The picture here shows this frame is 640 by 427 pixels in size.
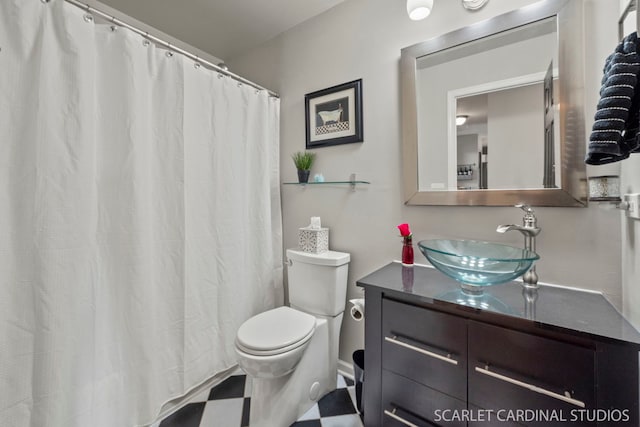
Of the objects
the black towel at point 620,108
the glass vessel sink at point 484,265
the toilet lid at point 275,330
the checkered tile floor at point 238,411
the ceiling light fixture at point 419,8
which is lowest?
the checkered tile floor at point 238,411

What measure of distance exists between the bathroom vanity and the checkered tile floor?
0.33 m

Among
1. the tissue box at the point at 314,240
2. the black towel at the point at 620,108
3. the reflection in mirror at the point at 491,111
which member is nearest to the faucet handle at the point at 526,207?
the reflection in mirror at the point at 491,111

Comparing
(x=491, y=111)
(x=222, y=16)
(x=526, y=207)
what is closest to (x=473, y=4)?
(x=491, y=111)

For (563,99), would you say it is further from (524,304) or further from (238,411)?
(238,411)

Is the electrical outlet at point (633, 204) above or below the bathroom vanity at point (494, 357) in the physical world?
above

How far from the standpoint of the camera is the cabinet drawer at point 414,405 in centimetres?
92

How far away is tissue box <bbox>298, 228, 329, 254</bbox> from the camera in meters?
1.62

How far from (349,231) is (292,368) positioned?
80 centimetres

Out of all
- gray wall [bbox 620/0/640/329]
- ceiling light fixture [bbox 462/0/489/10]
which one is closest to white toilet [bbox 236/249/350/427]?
gray wall [bbox 620/0/640/329]

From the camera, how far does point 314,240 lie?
1.63m

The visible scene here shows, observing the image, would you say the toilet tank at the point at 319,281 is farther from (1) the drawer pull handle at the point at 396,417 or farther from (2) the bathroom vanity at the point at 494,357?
(1) the drawer pull handle at the point at 396,417

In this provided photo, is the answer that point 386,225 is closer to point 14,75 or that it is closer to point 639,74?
point 639,74

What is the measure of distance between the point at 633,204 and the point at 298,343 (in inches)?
52.1

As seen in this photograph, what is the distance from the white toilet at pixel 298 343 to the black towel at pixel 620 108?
114 centimetres
